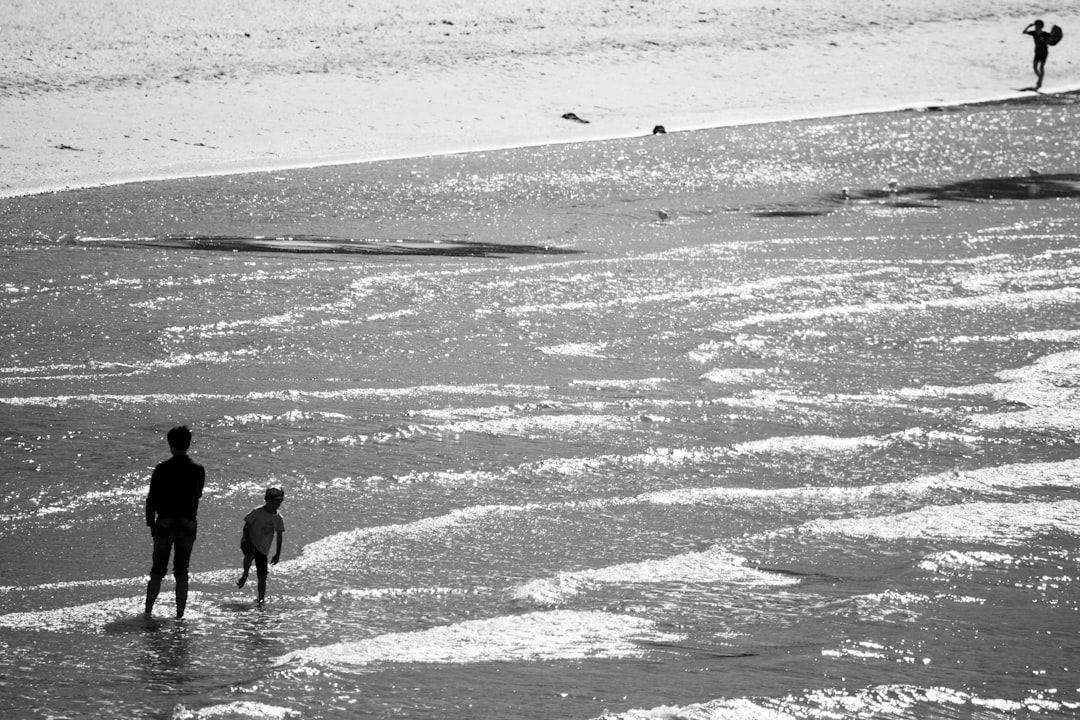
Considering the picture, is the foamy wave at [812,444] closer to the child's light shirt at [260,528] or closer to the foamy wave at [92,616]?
the child's light shirt at [260,528]

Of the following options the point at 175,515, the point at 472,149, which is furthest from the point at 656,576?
the point at 472,149

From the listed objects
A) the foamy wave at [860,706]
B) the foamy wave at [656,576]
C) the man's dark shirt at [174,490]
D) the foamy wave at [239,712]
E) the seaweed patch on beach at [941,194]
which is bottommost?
the foamy wave at [239,712]

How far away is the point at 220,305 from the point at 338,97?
12.6 m

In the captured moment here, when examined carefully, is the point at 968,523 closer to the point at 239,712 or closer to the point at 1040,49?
the point at 239,712

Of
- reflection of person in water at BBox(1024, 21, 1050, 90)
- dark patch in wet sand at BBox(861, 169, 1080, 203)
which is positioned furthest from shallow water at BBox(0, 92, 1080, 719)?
reflection of person in water at BBox(1024, 21, 1050, 90)

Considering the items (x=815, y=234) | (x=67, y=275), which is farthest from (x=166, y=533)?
(x=815, y=234)

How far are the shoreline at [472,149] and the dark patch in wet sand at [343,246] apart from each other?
12.7 feet

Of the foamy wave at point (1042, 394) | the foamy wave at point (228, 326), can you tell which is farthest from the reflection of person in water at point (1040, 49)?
the foamy wave at point (228, 326)

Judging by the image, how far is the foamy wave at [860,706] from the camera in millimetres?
5973

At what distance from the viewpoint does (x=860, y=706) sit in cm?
608

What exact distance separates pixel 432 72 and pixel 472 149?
4.91 metres

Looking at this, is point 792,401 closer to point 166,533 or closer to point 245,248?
point 166,533

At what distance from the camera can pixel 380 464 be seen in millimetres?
9328

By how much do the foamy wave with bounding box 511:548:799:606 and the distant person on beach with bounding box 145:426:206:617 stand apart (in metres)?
1.58
